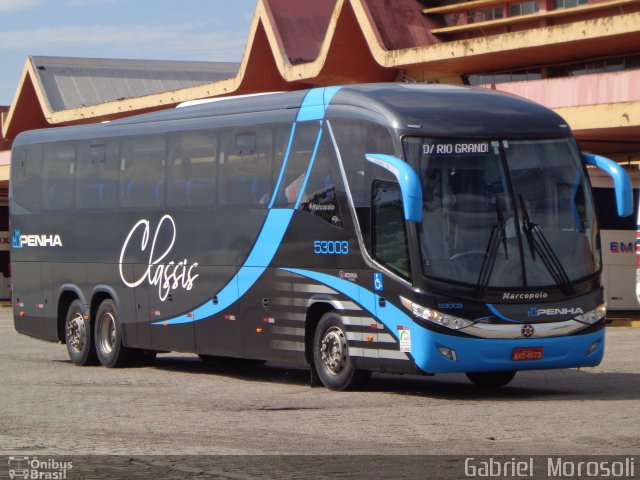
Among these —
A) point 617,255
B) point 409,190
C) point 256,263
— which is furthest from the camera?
point 617,255

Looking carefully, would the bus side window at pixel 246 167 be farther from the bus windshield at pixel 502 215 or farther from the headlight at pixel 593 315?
the headlight at pixel 593 315

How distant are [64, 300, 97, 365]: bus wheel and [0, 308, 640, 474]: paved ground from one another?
44.3 inches

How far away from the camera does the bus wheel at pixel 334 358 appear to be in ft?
50.3

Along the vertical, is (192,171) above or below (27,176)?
below

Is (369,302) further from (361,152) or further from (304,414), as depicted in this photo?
(304,414)

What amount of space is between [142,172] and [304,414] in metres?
6.99

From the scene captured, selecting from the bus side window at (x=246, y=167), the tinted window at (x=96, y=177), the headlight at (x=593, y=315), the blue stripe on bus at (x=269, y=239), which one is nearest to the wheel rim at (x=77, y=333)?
the tinted window at (x=96, y=177)

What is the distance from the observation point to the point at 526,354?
14.4 metres

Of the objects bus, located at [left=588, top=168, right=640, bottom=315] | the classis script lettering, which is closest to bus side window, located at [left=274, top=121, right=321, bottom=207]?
the classis script lettering

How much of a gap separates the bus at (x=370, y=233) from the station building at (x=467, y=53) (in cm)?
1252

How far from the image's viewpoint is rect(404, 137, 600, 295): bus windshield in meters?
14.3

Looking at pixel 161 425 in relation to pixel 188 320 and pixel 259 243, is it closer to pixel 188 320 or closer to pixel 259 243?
pixel 259 243

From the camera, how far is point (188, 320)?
18344mm

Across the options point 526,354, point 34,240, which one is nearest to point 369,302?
point 526,354
